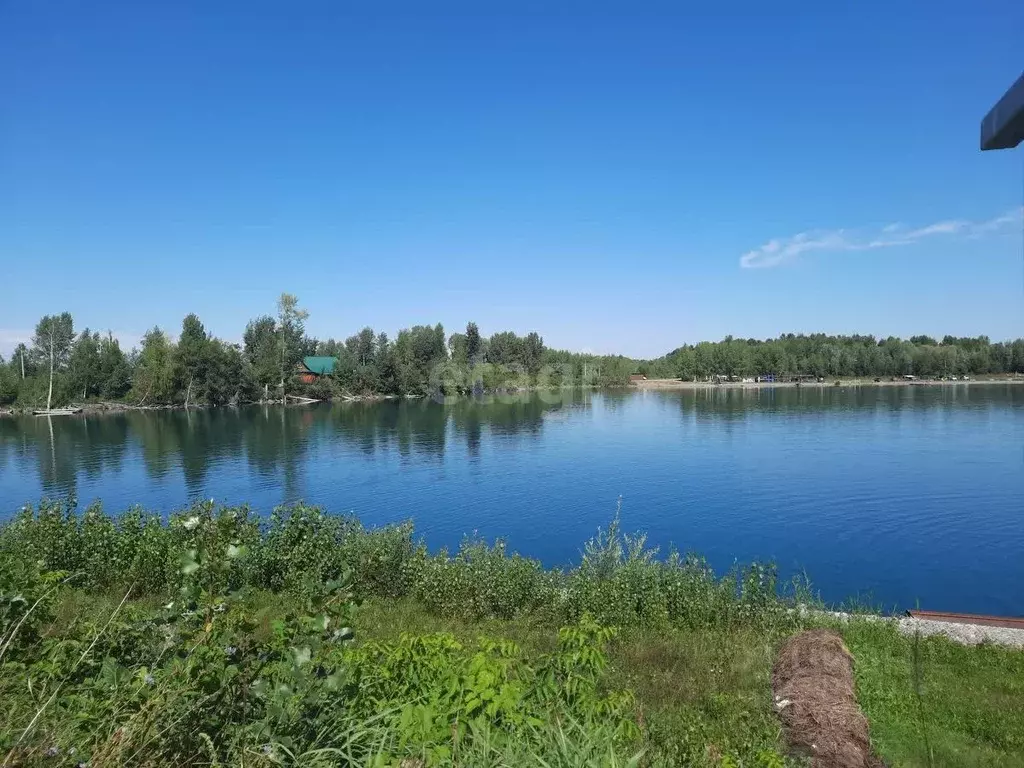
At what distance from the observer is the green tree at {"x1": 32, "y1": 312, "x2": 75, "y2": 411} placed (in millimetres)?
100000

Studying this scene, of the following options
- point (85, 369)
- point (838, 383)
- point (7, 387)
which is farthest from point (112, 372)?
point (838, 383)

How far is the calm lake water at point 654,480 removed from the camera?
2391 centimetres

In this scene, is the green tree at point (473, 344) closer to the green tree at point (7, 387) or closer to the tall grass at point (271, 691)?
the green tree at point (7, 387)

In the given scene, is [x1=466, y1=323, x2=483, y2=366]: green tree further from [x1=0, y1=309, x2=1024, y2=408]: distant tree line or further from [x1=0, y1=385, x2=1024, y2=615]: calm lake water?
[x1=0, y1=385, x2=1024, y2=615]: calm lake water

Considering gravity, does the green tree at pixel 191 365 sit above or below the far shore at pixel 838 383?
above

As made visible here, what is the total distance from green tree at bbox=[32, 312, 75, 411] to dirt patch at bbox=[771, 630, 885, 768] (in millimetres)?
117607

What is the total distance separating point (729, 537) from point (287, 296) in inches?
3723

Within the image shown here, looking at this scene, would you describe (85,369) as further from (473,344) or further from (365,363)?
(473,344)

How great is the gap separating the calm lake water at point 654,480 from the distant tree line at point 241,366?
2240 cm

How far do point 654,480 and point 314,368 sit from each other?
3903 inches

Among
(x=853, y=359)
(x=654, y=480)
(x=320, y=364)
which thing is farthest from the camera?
(x=853, y=359)

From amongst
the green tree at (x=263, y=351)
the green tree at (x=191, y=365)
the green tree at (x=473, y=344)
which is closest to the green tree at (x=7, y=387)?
the green tree at (x=191, y=365)

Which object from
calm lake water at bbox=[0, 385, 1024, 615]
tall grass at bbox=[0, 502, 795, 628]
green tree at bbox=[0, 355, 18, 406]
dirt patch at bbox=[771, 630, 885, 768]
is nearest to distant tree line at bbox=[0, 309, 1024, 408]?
green tree at bbox=[0, 355, 18, 406]

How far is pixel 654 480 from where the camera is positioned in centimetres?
3669
